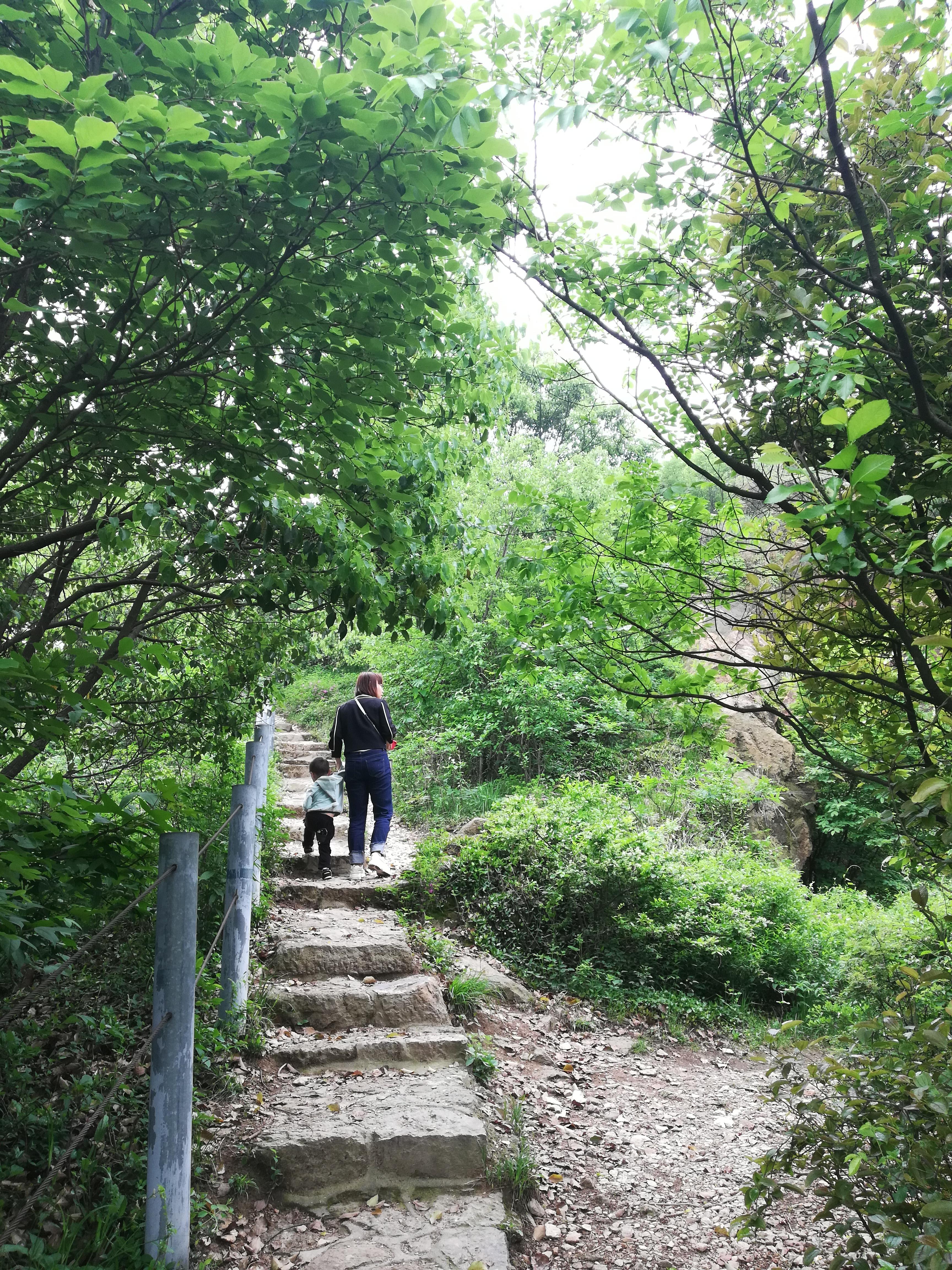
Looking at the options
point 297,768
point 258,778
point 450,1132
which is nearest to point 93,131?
point 450,1132

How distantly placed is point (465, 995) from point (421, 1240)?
2119 mm

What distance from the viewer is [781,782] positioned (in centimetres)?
1384

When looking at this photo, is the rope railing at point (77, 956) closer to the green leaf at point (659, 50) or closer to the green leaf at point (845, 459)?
the green leaf at point (845, 459)

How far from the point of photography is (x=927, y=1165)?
1833mm

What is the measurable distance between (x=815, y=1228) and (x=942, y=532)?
394 centimetres

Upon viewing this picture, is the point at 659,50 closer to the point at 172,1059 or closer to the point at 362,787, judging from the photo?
the point at 172,1059

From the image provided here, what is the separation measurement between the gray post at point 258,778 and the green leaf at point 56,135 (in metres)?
4.06

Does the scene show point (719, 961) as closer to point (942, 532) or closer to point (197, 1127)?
point (197, 1127)

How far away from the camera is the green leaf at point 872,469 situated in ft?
5.47

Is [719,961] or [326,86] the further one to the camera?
[719,961]

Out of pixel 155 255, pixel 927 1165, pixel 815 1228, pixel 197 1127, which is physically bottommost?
pixel 815 1228

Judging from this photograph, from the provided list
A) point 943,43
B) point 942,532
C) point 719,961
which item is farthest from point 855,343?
point 719,961

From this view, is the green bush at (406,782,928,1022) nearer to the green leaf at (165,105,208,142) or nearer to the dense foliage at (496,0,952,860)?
the dense foliage at (496,0,952,860)

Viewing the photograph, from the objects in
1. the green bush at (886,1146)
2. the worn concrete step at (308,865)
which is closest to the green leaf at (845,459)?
the green bush at (886,1146)
